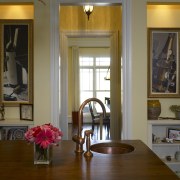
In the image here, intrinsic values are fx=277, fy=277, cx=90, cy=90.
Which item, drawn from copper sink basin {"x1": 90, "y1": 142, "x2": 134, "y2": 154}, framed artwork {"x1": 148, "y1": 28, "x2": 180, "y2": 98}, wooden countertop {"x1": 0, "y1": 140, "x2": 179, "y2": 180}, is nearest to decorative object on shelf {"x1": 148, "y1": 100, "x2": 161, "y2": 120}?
framed artwork {"x1": 148, "y1": 28, "x2": 180, "y2": 98}

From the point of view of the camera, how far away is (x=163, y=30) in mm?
4004

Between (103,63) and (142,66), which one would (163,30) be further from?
(103,63)

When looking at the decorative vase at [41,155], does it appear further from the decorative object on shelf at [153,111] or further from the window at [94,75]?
the window at [94,75]

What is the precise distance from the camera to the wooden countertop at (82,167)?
142cm

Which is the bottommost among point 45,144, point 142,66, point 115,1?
point 45,144

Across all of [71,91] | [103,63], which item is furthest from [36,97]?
[103,63]

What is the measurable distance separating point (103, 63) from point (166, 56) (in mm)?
6835

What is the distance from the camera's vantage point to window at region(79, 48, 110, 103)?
34.8 ft

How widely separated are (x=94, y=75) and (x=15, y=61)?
23.0ft

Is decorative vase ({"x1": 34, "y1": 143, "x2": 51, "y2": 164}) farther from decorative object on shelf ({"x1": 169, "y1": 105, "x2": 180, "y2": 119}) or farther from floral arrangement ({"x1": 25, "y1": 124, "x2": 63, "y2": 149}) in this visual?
decorative object on shelf ({"x1": 169, "y1": 105, "x2": 180, "y2": 119})

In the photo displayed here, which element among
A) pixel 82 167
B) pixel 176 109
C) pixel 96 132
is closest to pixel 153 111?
pixel 176 109

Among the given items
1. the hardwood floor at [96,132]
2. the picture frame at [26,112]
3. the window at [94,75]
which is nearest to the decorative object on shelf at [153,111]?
the picture frame at [26,112]

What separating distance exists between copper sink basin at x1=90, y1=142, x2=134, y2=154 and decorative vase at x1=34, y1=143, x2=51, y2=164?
495mm

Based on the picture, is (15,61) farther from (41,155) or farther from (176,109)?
(41,155)
